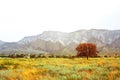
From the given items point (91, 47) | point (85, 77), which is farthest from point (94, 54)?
point (85, 77)

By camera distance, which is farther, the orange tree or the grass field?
the orange tree

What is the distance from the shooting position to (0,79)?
14953mm

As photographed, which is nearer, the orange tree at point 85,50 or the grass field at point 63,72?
the grass field at point 63,72

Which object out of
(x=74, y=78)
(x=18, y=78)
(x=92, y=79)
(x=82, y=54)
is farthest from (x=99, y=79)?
(x=82, y=54)

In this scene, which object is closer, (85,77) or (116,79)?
(116,79)

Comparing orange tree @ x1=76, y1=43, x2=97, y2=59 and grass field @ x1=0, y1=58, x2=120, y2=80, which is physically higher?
orange tree @ x1=76, y1=43, x2=97, y2=59

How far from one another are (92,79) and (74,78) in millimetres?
1072

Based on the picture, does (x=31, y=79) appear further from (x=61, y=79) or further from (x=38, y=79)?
(x=61, y=79)

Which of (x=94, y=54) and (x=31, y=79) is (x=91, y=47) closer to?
(x=94, y=54)

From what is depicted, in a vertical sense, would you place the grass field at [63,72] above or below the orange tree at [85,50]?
below

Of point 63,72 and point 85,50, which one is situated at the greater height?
point 85,50

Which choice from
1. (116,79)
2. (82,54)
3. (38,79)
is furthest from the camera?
(82,54)

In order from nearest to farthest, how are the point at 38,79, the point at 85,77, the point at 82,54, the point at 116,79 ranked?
the point at 116,79 < the point at 38,79 < the point at 85,77 < the point at 82,54

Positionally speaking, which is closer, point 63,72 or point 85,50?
point 63,72
